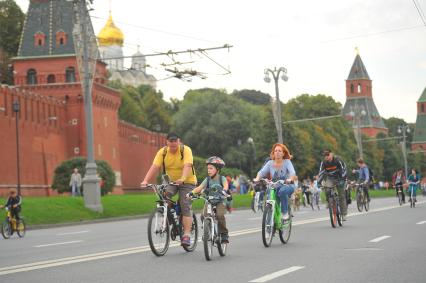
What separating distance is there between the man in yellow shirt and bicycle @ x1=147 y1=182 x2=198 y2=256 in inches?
4.2

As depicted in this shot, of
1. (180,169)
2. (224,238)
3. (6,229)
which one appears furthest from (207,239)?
(6,229)

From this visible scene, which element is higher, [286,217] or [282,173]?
[282,173]

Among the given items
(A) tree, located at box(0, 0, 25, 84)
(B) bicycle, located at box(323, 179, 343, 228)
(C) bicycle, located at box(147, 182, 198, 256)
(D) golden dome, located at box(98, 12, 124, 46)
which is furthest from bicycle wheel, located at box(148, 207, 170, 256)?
(D) golden dome, located at box(98, 12, 124, 46)

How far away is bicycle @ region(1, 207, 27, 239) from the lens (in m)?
Result: 24.6

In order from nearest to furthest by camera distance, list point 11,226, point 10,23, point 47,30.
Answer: point 11,226, point 47,30, point 10,23

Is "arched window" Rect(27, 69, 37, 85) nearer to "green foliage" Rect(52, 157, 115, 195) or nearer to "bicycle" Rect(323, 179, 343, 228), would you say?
"green foliage" Rect(52, 157, 115, 195)

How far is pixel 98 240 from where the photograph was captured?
1942 centimetres

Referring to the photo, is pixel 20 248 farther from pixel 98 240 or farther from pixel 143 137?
pixel 143 137

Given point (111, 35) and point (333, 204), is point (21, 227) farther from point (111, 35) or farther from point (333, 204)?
point (111, 35)

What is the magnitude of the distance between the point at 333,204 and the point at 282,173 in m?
5.08

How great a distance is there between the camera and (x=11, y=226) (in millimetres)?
24875

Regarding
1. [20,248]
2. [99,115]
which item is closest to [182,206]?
[20,248]

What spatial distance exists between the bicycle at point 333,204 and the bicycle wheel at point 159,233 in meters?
7.35

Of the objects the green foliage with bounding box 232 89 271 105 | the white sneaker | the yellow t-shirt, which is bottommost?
the white sneaker
